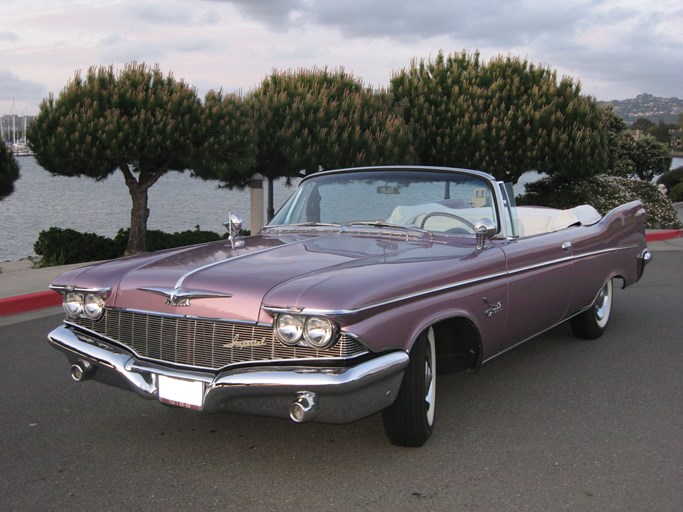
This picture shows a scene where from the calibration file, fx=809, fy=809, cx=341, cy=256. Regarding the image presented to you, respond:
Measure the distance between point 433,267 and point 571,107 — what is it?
15689 mm

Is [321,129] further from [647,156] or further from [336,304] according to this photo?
[647,156]

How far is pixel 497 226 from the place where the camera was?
5.25m

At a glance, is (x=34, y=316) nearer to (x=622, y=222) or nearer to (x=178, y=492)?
(x=178, y=492)

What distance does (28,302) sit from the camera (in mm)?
8305

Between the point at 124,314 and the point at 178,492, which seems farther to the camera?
the point at 124,314

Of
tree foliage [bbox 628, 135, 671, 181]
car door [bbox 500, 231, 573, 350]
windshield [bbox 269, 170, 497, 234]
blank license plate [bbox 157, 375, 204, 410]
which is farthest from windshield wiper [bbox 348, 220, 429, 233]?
tree foliage [bbox 628, 135, 671, 181]

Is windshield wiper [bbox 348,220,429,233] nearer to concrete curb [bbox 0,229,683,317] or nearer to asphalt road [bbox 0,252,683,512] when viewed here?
asphalt road [bbox 0,252,683,512]

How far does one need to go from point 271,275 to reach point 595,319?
3.70 metres

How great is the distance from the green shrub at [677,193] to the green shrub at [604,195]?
6.77 meters

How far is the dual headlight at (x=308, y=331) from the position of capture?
A: 11.5 ft

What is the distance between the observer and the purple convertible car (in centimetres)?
355

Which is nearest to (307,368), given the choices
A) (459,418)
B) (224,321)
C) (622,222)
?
(224,321)

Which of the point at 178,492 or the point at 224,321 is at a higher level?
the point at 224,321

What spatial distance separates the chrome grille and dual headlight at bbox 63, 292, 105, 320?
11 centimetres
